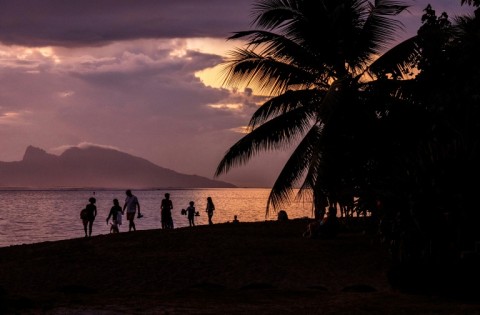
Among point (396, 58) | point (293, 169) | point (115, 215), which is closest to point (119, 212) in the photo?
point (115, 215)

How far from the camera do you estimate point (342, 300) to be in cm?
1426

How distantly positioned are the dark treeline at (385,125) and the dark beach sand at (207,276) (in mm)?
1284

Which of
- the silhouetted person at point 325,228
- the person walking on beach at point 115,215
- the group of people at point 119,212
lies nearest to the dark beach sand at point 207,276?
the silhouetted person at point 325,228

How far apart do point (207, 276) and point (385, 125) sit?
21.6 feet

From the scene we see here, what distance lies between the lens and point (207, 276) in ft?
58.6

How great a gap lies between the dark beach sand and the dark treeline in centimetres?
128

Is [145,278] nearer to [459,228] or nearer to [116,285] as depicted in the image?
[116,285]

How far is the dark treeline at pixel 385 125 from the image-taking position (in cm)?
1450

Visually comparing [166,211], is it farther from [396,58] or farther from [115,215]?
[396,58]

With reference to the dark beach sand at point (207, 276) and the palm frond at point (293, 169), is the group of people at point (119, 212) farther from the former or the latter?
the palm frond at point (293, 169)

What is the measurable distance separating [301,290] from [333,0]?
1234 centimetres

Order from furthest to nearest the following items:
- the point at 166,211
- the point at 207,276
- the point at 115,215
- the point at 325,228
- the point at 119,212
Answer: the point at 166,211 → the point at 119,212 → the point at 115,215 → the point at 325,228 → the point at 207,276

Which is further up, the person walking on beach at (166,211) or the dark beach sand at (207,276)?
the person walking on beach at (166,211)

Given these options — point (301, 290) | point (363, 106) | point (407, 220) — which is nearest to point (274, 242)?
point (363, 106)
